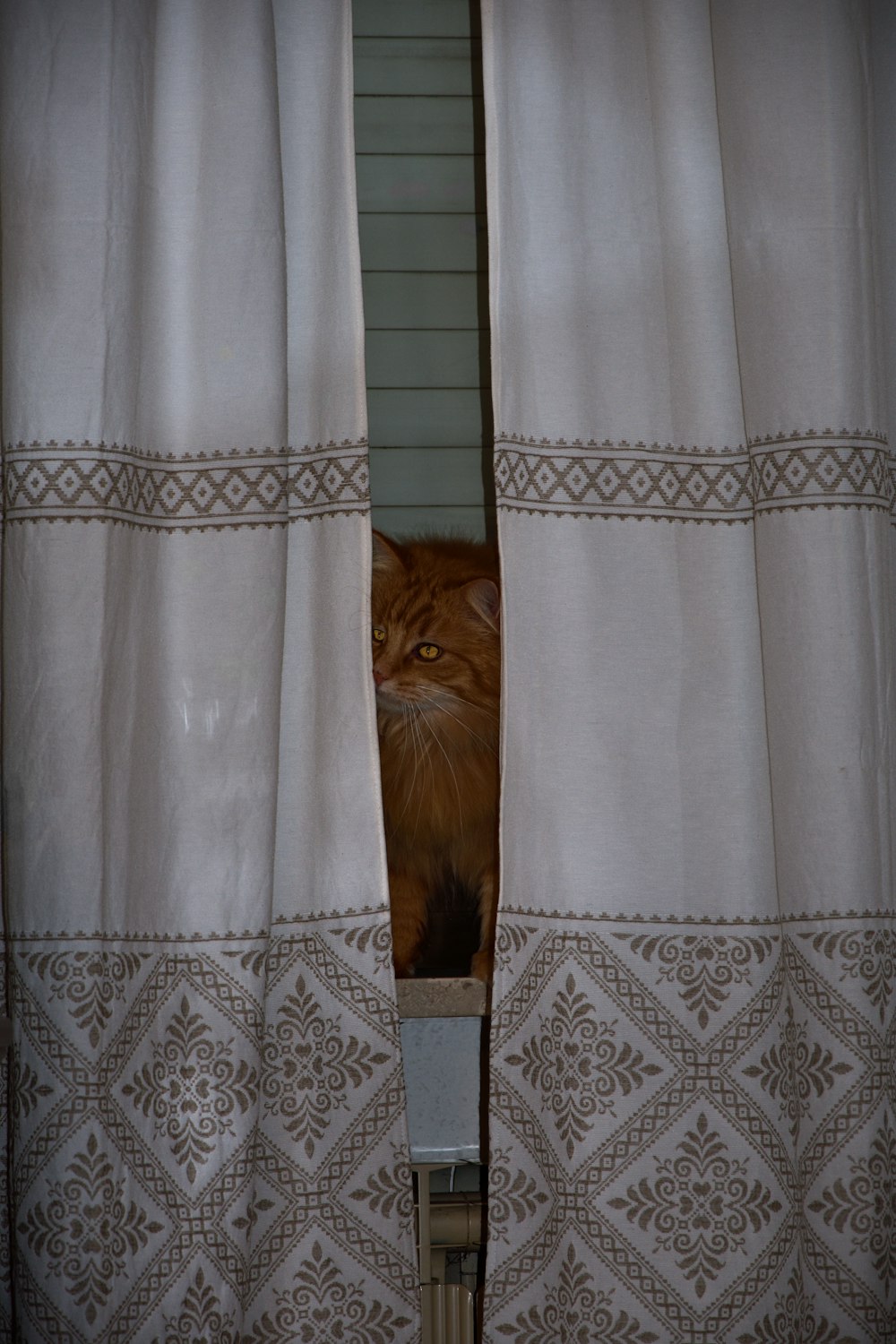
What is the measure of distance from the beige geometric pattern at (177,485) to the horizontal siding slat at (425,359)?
47 centimetres

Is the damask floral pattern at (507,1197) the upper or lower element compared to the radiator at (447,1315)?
upper

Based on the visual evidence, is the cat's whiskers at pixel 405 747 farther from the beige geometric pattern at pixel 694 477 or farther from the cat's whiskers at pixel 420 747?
the beige geometric pattern at pixel 694 477

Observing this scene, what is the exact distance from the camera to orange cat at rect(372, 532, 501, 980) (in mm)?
1232

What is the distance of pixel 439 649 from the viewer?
1.25m

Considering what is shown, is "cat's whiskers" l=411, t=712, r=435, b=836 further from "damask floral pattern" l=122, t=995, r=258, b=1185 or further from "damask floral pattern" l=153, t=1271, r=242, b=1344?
"damask floral pattern" l=153, t=1271, r=242, b=1344

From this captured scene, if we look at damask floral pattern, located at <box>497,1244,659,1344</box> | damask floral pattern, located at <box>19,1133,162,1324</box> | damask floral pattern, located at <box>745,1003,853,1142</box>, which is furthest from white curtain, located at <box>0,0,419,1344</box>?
damask floral pattern, located at <box>745,1003,853,1142</box>

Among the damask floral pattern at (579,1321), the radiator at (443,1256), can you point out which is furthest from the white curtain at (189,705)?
the radiator at (443,1256)

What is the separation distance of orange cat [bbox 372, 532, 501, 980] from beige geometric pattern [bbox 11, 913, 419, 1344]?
0.21 m

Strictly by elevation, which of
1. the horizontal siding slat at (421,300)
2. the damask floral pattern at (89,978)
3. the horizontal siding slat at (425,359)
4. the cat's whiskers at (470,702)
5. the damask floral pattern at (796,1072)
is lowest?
the damask floral pattern at (796,1072)

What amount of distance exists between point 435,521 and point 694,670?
0.57 meters

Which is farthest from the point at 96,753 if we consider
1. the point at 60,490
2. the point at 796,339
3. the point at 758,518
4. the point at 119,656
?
the point at 796,339

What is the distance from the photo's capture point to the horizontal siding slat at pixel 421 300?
1512 mm

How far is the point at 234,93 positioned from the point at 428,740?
0.71 m

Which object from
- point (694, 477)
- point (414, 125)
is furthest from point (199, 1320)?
point (414, 125)
